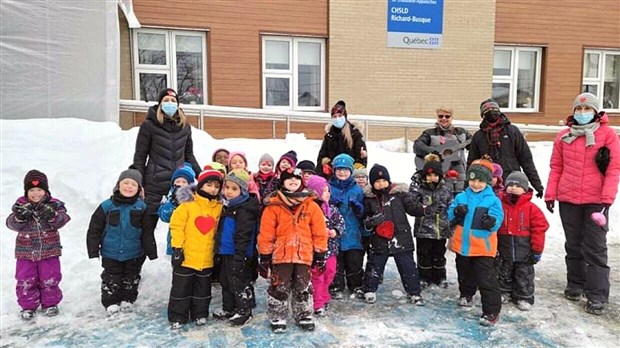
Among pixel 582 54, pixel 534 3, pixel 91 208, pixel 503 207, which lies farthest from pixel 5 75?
pixel 582 54

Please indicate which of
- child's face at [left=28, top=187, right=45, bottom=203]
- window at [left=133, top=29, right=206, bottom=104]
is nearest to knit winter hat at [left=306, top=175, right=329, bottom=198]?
child's face at [left=28, top=187, right=45, bottom=203]

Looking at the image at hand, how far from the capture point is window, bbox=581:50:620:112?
46.3 feet

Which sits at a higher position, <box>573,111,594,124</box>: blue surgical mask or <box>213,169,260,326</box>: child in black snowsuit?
<box>573,111,594,124</box>: blue surgical mask

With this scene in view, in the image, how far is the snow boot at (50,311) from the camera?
14.4 ft

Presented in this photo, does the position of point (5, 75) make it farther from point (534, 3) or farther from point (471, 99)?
point (534, 3)

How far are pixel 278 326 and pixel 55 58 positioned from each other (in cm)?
519

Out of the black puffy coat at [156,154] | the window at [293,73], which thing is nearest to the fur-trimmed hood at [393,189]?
the black puffy coat at [156,154]

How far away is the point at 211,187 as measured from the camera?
4.23 metres

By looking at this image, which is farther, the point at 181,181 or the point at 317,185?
the point at 181,181

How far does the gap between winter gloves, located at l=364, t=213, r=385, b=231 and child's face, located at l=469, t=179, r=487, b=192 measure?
2.70ft

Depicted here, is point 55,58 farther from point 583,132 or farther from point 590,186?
point 590,186

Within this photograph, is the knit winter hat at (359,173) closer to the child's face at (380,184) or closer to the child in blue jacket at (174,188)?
the child's face at (380,184)

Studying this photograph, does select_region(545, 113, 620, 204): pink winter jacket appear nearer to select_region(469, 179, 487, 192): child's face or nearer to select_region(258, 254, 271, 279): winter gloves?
select_region(469, 179, 487, 192): child's face

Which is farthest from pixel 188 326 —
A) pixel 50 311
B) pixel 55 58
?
pixel 55 58
